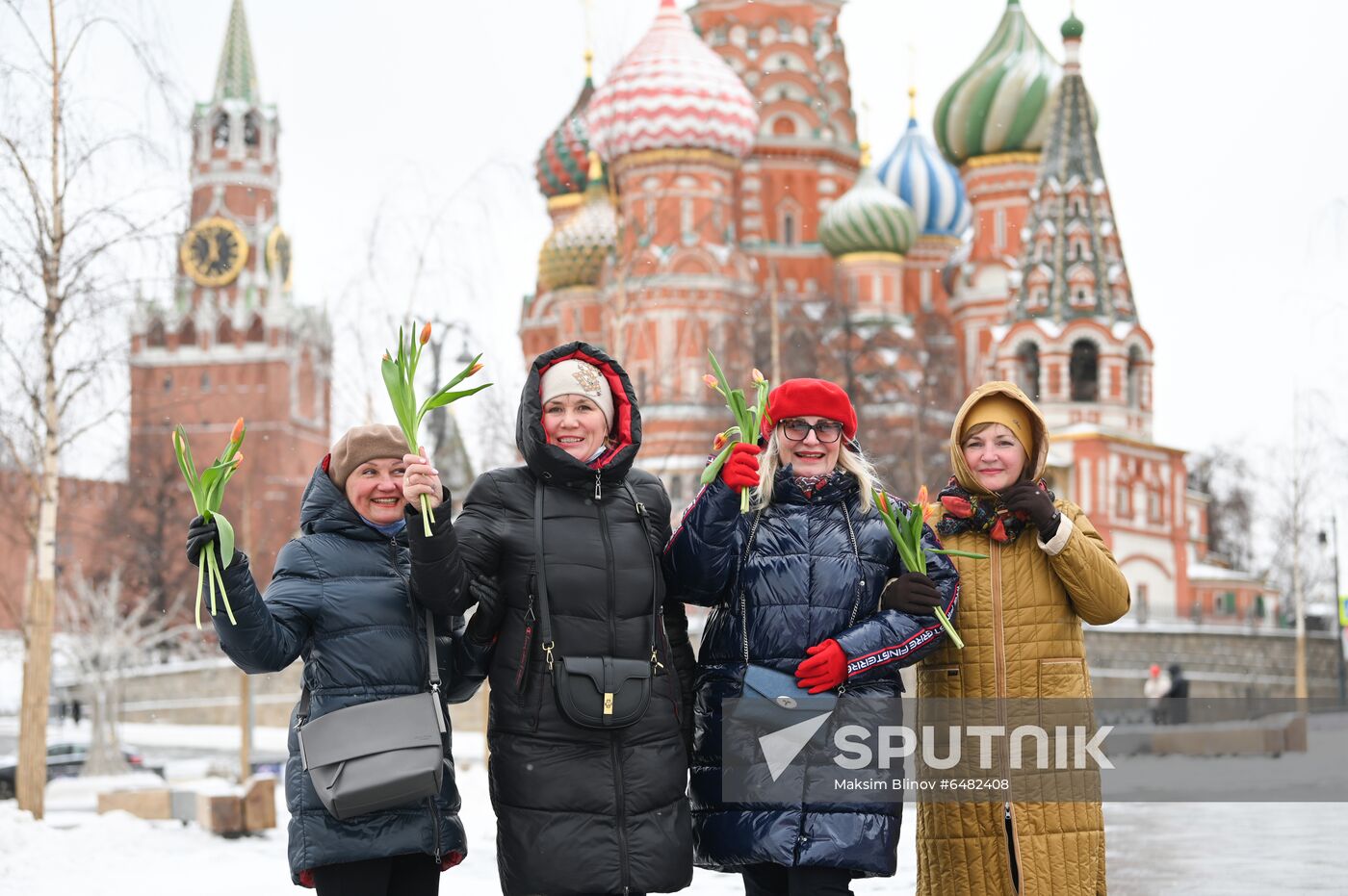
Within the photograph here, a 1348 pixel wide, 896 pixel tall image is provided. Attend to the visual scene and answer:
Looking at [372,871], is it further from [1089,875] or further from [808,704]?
[1089,875]

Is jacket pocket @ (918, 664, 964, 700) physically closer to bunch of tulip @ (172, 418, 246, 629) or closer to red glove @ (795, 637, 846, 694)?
red glove @ (795, 637, 846, 694)

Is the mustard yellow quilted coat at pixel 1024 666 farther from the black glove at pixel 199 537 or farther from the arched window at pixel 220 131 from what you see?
the arched window at pixel 220 131

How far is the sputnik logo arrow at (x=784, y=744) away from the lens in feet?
14.1

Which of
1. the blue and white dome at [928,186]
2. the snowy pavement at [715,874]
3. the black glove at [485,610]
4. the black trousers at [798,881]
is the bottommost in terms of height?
the snowy pavement at [715,874]

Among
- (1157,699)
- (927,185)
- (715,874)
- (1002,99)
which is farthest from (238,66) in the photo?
(715,874)

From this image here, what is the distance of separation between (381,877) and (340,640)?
0.56m

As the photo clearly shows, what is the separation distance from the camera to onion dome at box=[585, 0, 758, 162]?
34.8 metres

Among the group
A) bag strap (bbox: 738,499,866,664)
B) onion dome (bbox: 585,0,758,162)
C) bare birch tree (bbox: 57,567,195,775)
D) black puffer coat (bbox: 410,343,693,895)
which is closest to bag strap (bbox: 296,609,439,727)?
black puffer coat (bbox: 410,343,693,895)

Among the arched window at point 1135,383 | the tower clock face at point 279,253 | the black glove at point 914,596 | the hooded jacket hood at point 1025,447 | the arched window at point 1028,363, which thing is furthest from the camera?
the tower clock face at point 279,253

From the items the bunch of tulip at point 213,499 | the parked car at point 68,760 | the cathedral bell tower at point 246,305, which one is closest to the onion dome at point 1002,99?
the cathedral bell tower at point 246,305

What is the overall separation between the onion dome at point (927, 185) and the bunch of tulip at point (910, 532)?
38806mm

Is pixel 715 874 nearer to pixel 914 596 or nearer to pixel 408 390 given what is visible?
pixel 914 596

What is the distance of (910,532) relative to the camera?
4434 mm

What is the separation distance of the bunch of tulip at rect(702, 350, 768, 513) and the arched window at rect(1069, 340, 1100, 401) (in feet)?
102
